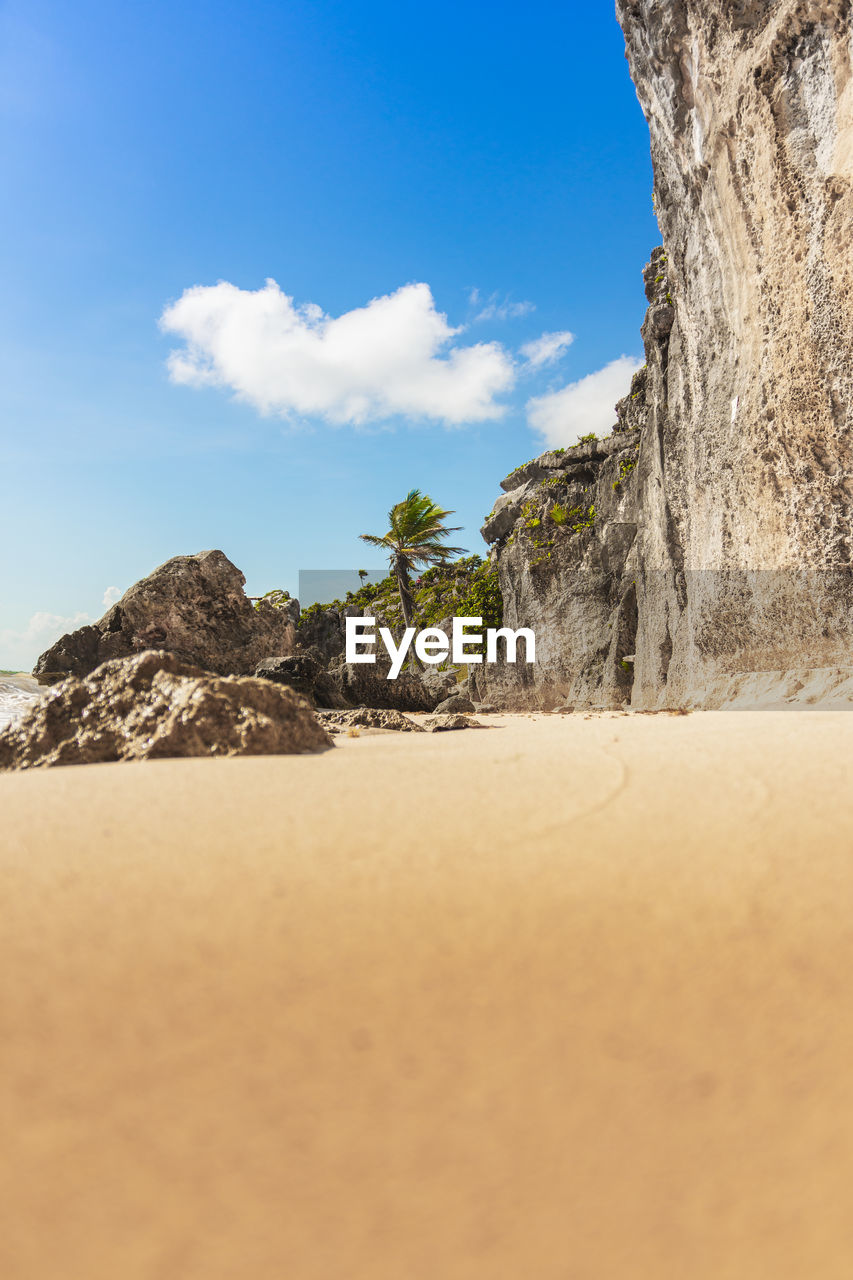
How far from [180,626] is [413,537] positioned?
17388mm

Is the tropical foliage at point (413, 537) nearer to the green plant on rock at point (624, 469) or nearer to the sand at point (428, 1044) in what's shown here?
the green plant on rock at point (624, 469)

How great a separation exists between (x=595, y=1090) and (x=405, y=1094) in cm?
25

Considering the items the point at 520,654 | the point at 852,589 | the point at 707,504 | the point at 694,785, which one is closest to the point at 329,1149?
the point at 694,785

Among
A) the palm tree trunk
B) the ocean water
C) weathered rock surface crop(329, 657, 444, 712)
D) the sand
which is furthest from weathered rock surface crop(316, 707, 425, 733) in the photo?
the palm tree trunk

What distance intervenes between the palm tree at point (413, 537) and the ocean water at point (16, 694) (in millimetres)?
16883

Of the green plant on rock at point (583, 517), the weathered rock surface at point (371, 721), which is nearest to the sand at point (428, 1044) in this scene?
the weathered rock surface at point (371, 721)

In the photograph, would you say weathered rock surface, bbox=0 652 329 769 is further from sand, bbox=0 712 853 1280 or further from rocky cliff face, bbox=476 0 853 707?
rocky cliff face, bbox=476 0 853 707

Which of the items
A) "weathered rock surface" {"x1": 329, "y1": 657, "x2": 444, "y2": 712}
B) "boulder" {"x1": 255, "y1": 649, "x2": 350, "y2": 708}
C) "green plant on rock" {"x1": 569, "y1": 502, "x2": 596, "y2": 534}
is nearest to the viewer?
"boulder" {"x1": 255, "y1": 649, "x2": 350, "y2": 708}

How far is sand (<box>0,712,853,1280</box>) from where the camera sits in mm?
782

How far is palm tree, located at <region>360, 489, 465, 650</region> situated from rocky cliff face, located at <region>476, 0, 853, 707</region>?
1181 centimetres

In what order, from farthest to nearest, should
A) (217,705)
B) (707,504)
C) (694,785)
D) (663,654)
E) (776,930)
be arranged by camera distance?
(663,654) < (707,504) < (217,705) < (694,785) < (776,930)

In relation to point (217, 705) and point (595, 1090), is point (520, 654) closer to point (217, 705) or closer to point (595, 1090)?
point (217, 705)

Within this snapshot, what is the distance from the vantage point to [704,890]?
4.09 ft

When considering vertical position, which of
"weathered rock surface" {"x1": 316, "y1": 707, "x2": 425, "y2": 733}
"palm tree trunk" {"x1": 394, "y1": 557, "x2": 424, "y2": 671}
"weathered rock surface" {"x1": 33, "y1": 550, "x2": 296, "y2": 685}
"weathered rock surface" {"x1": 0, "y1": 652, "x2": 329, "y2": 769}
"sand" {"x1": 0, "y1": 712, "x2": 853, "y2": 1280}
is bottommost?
"sand" {"x1": 0, "y1": 712, "x2": 853, "y2": 1280}
